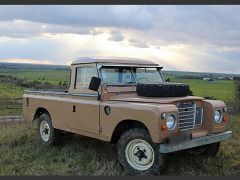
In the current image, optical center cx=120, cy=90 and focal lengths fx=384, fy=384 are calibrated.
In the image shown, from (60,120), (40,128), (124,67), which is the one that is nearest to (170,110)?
(124,67)

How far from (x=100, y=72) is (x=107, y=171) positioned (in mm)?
2088

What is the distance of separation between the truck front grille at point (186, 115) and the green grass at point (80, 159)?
2.46 feet

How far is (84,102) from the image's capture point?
309 inches

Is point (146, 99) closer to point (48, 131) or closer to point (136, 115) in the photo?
point (136, 115)

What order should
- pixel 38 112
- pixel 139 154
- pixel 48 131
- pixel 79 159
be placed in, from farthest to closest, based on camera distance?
pixel 38 112, pixel 48 131, pixel 79 159, pixel 139 154

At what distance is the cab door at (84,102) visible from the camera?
24.9 ft

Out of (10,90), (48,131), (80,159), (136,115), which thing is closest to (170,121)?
(136,115)

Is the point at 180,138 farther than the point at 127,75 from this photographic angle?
No

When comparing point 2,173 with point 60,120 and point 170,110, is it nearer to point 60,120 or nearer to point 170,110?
point 60,120

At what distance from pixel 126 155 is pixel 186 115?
131 cm

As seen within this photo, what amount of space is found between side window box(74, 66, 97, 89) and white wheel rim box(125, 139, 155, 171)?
1974mm

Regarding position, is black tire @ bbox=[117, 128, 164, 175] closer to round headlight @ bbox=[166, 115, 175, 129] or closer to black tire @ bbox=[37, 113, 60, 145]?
round headlight @ bbox=[166, 115, 175, 129]

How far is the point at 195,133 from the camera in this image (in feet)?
22.9

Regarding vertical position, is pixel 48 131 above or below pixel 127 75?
below
